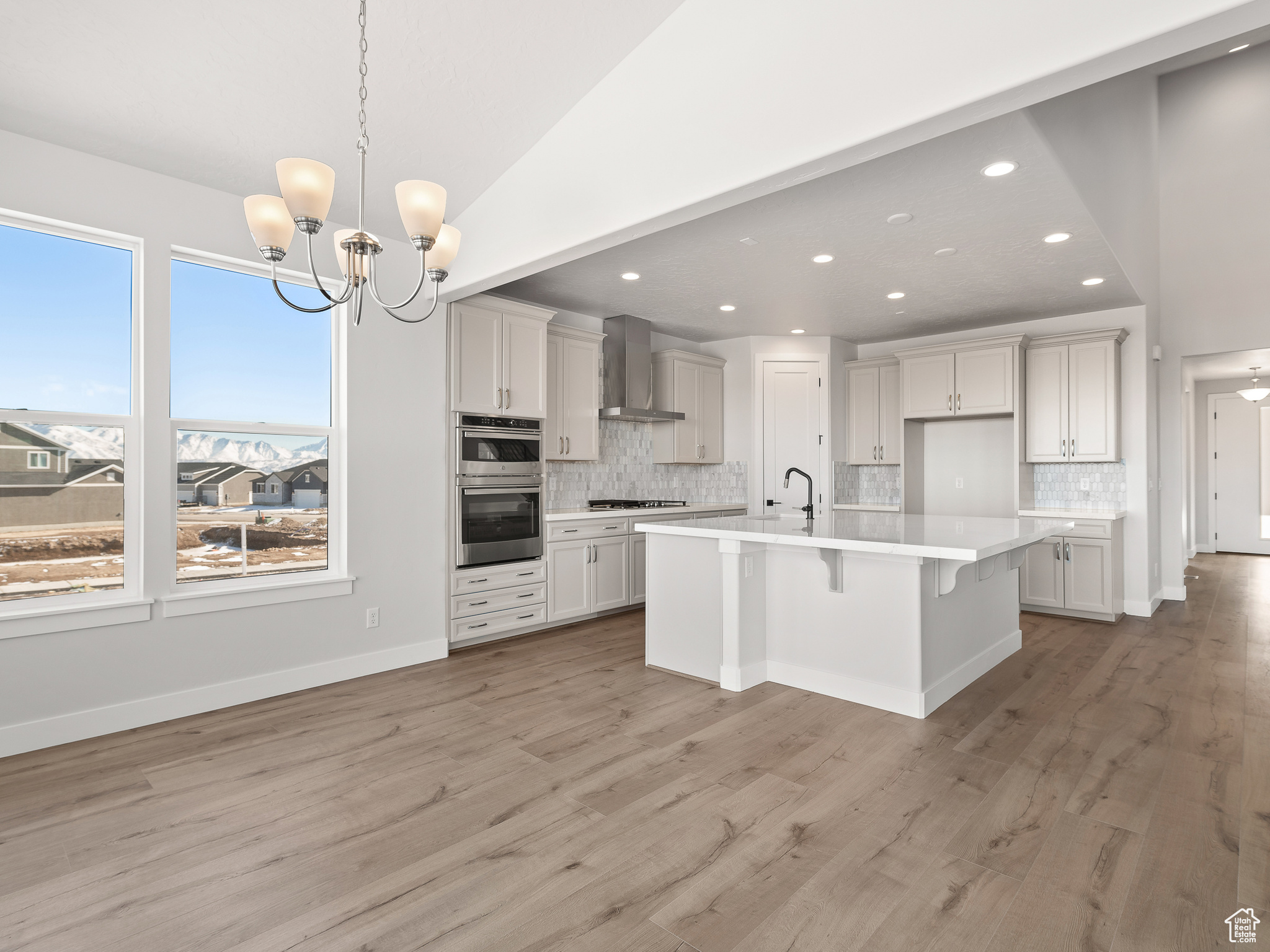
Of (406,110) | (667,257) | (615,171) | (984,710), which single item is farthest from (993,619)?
(406,110)

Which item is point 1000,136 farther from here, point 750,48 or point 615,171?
point 615,171

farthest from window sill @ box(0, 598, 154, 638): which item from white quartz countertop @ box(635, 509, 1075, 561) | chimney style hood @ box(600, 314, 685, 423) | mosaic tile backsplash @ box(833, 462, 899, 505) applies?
mosaic tile backsplash @ box(833, 462, 899, 505)

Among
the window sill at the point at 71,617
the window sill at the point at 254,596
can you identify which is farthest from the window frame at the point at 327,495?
the window sill at the point at 71,617

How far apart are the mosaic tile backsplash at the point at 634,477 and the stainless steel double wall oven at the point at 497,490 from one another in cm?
72

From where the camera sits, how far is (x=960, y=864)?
200 centimetres

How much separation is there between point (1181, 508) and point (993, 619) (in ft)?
11.2

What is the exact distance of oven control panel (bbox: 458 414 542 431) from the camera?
4.49 metres

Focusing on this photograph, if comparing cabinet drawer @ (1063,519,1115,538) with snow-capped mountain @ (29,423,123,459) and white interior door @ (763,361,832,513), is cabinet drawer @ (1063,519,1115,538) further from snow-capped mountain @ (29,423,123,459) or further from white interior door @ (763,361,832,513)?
snow-capped mountain @ (29,423,123,459)

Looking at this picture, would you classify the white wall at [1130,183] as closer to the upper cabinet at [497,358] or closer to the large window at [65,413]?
the upper cabinet at [497,358]

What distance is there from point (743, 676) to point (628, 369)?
308 cm

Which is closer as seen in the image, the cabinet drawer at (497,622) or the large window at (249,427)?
the large window at (249,427)

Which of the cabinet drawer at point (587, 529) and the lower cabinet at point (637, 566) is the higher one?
the cabinet drawer at point (587, 529)

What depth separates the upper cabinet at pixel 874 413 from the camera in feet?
21.3

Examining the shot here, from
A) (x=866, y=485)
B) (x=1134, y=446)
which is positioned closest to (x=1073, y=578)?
(x=1134, y=446)
